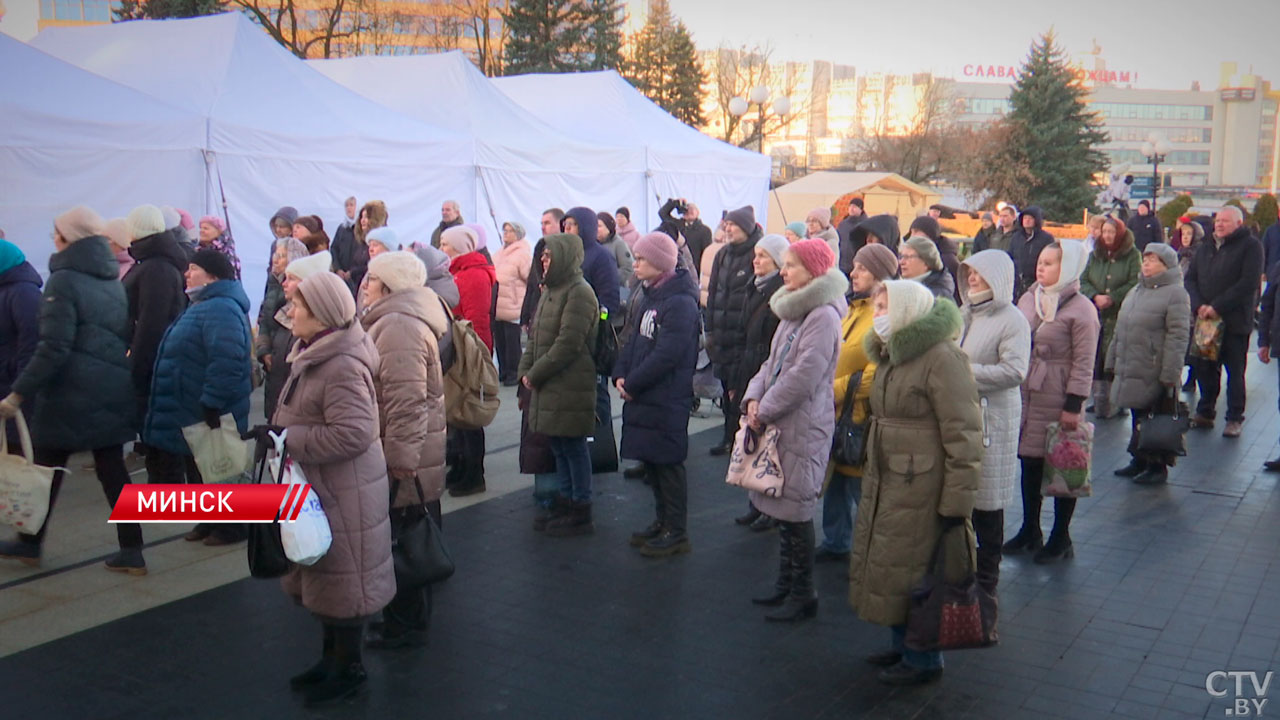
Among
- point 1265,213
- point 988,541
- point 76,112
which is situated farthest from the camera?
point 1265,213

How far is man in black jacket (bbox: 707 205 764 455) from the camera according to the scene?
25.5 ft

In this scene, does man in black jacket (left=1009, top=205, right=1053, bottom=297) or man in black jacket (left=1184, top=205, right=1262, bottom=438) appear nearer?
man in black jacket (left=1184, top=205, right=1262, bottom=438)

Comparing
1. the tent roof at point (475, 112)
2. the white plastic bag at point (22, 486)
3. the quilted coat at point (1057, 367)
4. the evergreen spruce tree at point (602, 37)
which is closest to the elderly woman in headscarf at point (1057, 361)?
the quilted coat at point (1057, 367)

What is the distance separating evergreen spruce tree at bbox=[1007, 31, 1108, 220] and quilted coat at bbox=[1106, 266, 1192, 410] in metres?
33.3

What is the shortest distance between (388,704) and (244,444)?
2.21 m

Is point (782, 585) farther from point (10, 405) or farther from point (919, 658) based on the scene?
point (10, 405)

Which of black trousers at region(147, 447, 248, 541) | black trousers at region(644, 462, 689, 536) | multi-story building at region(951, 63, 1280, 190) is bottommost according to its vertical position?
black trousers at region(644, 462, 689, 536)

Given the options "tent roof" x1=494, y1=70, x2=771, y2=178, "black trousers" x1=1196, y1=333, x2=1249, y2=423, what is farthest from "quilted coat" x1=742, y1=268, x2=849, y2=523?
"tent roof" x1=494, y1=70, x2=771, y2=178

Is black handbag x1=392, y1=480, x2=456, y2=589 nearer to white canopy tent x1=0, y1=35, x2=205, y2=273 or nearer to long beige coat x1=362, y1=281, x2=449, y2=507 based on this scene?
long beige coat x1=362, y1=281, x2=449, y2=507

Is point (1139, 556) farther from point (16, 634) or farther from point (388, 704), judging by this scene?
point (16, 634)

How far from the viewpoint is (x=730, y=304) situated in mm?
7840

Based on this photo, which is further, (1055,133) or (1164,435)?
(1055,133)

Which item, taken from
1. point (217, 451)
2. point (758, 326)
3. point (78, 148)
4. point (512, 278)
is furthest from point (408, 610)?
point (78, 148)

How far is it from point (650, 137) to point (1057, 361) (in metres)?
13.9
